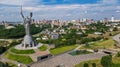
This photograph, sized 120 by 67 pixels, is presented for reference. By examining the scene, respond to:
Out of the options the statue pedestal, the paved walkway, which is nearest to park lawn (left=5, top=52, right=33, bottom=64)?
the paved walkway

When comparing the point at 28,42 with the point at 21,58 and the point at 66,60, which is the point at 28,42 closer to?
the point at 21,58

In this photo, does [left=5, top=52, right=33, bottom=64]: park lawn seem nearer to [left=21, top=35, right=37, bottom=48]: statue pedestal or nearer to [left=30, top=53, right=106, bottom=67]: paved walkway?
[left=30, top=53, right=106, bottom=67]: paved walkway

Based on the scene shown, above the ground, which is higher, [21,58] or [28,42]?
[28,42]

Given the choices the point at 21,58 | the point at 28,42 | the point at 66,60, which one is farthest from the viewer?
the point at 28,42

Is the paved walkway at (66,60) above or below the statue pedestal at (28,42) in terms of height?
below

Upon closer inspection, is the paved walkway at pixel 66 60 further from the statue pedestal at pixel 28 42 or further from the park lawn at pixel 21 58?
the statue pedestal at pixel 28 42

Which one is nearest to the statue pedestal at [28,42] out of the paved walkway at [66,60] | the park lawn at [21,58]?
the park lawn at [21,58]

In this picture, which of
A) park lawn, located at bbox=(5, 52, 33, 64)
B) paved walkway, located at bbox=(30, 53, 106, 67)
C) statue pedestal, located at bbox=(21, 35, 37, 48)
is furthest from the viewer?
statue pedestal, located at bbox=(21, 35, 37, 48)

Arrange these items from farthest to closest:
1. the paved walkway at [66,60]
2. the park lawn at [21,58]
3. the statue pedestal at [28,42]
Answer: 1. the statue pedestal at [28,42]
2. the park lawn at [21,58]
3. the paved walkway at [66,60]

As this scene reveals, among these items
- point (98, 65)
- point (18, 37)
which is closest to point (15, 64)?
point (98, 65)

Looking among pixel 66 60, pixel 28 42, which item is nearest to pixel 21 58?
pixel 28 42
